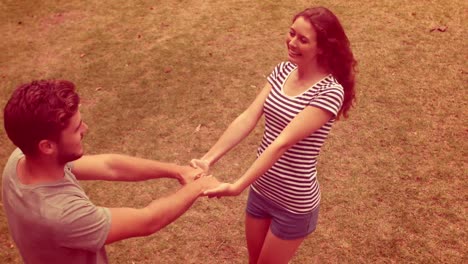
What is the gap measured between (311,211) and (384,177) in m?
2.65

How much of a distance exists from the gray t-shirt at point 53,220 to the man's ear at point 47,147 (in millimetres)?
168

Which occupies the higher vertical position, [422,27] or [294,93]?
[294,93]

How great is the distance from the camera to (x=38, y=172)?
98.6 inches

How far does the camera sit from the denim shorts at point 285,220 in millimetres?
3506

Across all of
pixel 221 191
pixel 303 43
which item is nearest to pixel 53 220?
pixel 221 191

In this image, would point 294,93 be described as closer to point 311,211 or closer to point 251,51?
point 311,211

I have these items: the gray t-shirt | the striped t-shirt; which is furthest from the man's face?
the striped t-shirt

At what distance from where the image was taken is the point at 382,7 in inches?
386

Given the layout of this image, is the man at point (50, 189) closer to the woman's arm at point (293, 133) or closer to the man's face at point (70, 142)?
the man's face at point (70, 142)

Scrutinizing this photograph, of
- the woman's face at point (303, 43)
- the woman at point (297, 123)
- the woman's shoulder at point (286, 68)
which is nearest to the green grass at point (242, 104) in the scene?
the woman at point (297, 123)

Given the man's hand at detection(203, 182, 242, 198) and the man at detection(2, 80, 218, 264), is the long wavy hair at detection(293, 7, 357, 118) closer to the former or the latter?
the man's hand at detection(203, 182, 242, 198)

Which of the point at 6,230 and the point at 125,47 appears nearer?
the point at 6,230

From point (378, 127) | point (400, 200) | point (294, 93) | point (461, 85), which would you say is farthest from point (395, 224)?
point (461, 85)

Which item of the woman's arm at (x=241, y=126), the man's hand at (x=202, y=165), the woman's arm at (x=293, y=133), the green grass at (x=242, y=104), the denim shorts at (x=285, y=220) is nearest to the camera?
the woman's arm at (x=293, y=133)
